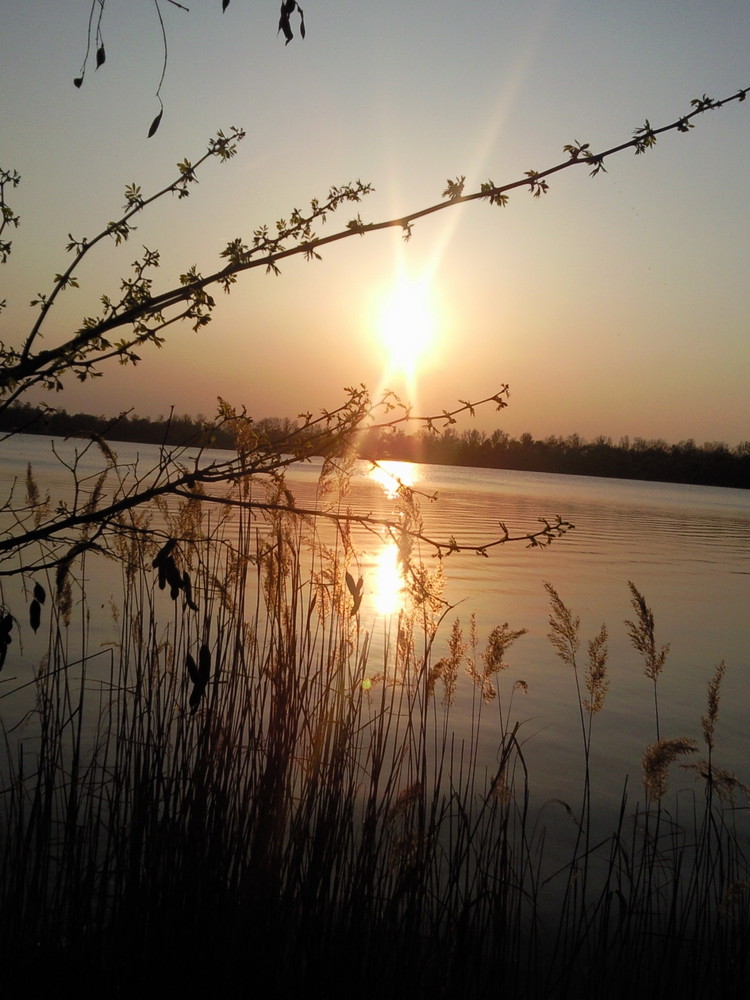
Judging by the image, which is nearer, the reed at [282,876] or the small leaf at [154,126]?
the small leaf at [154,126]

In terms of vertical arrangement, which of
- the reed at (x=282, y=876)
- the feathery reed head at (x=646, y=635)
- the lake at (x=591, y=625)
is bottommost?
the lake at (x=591, y=625)

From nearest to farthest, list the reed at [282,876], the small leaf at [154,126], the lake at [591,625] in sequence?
the small leaf at [154,126], the reed at [282,876], the lake at [591,625]

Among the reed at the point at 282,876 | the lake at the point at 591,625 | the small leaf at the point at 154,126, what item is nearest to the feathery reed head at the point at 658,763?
the reed at the point at 282,876

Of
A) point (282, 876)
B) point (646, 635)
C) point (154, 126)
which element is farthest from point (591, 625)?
point (154, 126)

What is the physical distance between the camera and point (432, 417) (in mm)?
2129

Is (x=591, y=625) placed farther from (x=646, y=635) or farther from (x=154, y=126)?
(x=154, y=126)

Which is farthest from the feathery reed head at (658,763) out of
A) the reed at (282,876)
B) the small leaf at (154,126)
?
the small leaf at (154,126)

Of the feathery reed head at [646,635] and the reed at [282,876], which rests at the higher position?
the feathery reed head at [646,635]

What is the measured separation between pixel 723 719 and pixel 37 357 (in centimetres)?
596

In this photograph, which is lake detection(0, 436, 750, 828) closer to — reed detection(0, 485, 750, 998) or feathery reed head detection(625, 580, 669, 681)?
reed detection(0, 485, 750, 998)

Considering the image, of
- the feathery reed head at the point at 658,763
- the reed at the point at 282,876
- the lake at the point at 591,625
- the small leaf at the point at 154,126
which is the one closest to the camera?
the small leaf at the point at 154,126

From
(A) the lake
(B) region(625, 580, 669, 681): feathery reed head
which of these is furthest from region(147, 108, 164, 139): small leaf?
(B) region(625, 580, 669, 681): feathery reed head

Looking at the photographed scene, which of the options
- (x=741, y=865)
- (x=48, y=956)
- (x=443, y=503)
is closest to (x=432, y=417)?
(x=48, y=956)

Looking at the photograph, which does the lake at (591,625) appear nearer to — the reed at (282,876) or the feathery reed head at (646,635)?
the reed at (282,876)
